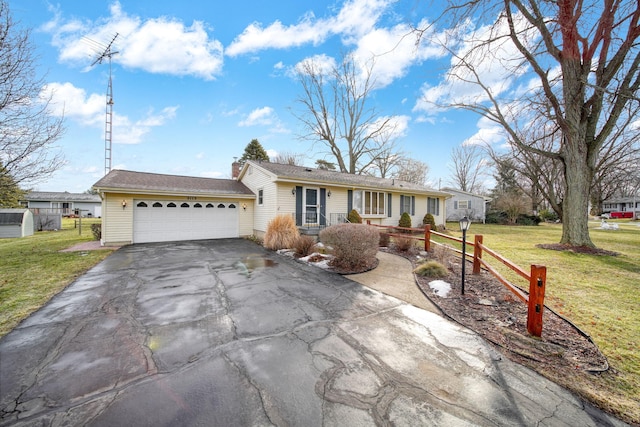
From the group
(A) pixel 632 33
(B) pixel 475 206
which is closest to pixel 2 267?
(A) pixel 632 33

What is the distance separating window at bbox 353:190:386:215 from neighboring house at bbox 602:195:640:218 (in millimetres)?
65684

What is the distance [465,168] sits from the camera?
119 feet

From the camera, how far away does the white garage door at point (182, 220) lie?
464 inches

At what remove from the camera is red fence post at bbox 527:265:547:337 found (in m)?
3.26

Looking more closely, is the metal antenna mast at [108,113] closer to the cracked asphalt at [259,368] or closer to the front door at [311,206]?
the front door at [311,206]

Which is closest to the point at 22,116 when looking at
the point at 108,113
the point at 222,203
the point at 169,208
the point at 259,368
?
the point at 169,208

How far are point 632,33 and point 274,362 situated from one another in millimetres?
14409

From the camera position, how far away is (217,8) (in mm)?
9023

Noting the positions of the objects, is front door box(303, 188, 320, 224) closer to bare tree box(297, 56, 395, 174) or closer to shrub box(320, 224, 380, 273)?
shrub box(320, 224, 380, 273)

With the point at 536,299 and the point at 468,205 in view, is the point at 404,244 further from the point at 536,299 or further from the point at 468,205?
the point at 468,205

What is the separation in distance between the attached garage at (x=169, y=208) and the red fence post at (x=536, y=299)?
1292 cm

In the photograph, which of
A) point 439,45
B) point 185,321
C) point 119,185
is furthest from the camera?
point 119,185

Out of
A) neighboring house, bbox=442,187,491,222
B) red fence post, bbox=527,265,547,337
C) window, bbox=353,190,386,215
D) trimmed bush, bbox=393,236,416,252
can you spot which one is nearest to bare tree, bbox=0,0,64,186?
trimmed bush, bbox=393,236,416,252

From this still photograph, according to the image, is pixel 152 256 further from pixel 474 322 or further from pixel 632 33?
pixel 632 33
